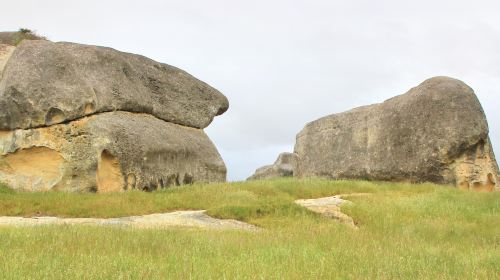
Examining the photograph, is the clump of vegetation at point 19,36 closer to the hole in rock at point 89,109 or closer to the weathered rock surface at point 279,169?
the hole in rock at point 89,109

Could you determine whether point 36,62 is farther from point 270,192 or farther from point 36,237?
point 36,237

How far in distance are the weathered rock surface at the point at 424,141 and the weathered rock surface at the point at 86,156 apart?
14492 mm

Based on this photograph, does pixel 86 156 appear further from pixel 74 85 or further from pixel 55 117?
pixel 74 85

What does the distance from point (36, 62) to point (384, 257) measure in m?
20.7

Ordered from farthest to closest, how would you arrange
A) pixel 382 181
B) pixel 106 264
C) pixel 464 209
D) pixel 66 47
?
pixel 382 181 < pixel 66 47 < pixel 464 209 < pixel 106 264

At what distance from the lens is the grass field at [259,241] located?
9164mm

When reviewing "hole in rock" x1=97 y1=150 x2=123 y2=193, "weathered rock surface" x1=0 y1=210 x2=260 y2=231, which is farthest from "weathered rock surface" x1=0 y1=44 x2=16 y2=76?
"weathered rock surface" x1=0 y1=210 x2=260 y2=231

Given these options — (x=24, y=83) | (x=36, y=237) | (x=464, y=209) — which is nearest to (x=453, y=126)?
(x=464, y=209)

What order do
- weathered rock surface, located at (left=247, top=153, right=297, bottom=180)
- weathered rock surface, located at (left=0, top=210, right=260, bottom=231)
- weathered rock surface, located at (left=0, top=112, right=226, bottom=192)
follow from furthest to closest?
weathered rock surface, located at (left=247, top=153, right=297, bottom=180), weathered rock surface, located at (left=0, top=112, right=226, bottom=192), weathered rock surface, located at (left=0, top=210, right=260, bottom=231)

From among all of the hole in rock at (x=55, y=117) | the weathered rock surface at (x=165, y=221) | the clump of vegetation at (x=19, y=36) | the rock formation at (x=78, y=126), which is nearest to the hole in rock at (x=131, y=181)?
the rock formation at (x=78, y=126)

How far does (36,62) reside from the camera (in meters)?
26.4

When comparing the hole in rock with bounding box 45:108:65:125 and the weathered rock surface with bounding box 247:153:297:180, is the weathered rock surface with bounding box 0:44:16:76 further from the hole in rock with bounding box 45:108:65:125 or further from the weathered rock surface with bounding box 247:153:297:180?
the weathered rock surface with bounding box 247:153:297:180

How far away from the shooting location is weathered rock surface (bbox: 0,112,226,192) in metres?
25.0

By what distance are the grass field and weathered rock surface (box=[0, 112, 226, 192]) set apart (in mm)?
1696
